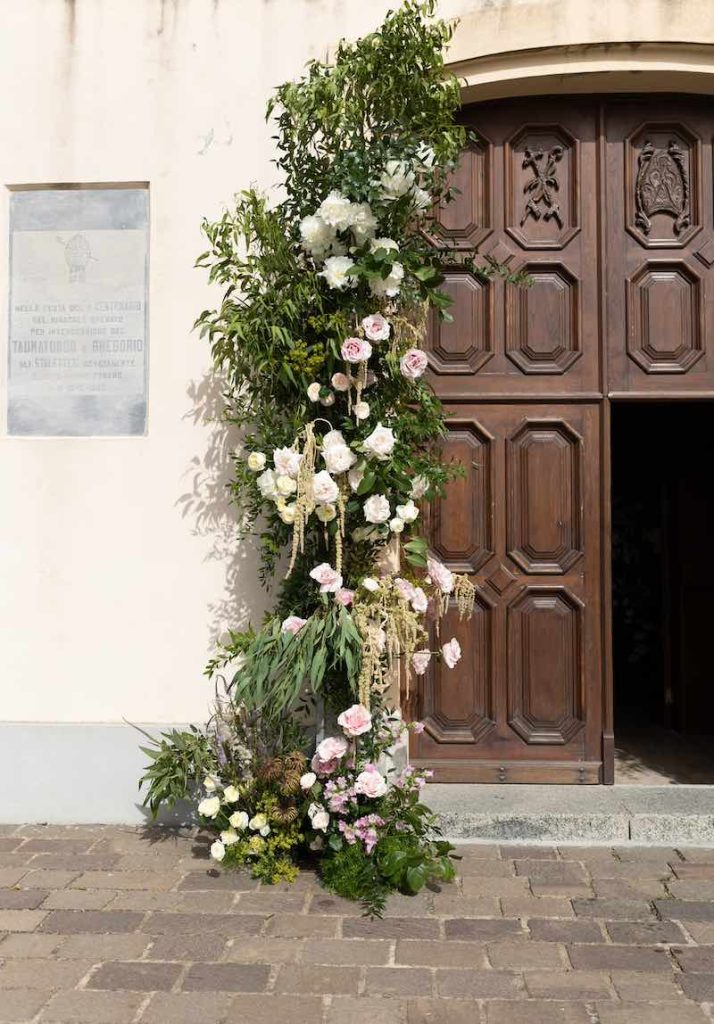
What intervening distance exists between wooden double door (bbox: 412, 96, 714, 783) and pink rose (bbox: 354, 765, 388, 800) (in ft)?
3.34

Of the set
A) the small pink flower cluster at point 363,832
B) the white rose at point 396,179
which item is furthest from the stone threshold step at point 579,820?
the white rose at point 396,179

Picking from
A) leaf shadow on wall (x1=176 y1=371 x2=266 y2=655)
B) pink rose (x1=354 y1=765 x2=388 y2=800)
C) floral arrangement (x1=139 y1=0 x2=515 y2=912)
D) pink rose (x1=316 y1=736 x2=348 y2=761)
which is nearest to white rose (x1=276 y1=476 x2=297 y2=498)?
floral arrangement (x1=139 y1=0 x2=515 y2=912)

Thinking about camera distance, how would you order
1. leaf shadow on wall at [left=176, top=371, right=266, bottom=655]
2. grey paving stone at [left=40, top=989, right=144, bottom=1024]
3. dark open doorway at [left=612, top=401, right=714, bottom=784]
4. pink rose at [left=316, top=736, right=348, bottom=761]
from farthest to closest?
dark open doorway at [left=612, top=401, right=714, bottom=784], leaf shadow on wall at [left=176, top=371, right=266, bottom=655], pink rose at [left=316, top=736, right=348, bottom=761], grey paving stone at [left=40, top=989, right=144, bottom=1024]

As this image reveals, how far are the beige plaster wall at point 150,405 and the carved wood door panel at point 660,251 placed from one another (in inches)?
60.3

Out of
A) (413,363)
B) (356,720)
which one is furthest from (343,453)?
(356,720)

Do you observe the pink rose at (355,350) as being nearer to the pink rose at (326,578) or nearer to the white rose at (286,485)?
the white rose at (286,485)

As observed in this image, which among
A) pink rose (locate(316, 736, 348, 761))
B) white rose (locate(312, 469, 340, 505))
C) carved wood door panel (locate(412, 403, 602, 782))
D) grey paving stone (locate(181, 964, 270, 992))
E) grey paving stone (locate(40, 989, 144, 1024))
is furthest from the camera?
carved wood door panel (locate(412, 403, 602, 782))

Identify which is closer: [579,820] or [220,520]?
[579,820]

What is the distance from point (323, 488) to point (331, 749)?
1.07 metres

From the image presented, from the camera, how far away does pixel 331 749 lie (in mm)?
3961

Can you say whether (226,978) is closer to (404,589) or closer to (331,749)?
(331,749)

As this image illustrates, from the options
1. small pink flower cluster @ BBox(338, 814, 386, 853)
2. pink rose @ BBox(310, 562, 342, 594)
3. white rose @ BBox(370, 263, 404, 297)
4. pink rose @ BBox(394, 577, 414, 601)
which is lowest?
small pink flower cluster @ BBox(338, 814, 386, 853)

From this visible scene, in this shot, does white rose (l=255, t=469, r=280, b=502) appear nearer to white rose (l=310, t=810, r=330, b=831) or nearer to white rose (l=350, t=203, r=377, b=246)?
white rose (l=350, t=203, r=377, b=246)

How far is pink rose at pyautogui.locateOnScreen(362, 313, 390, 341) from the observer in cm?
392
